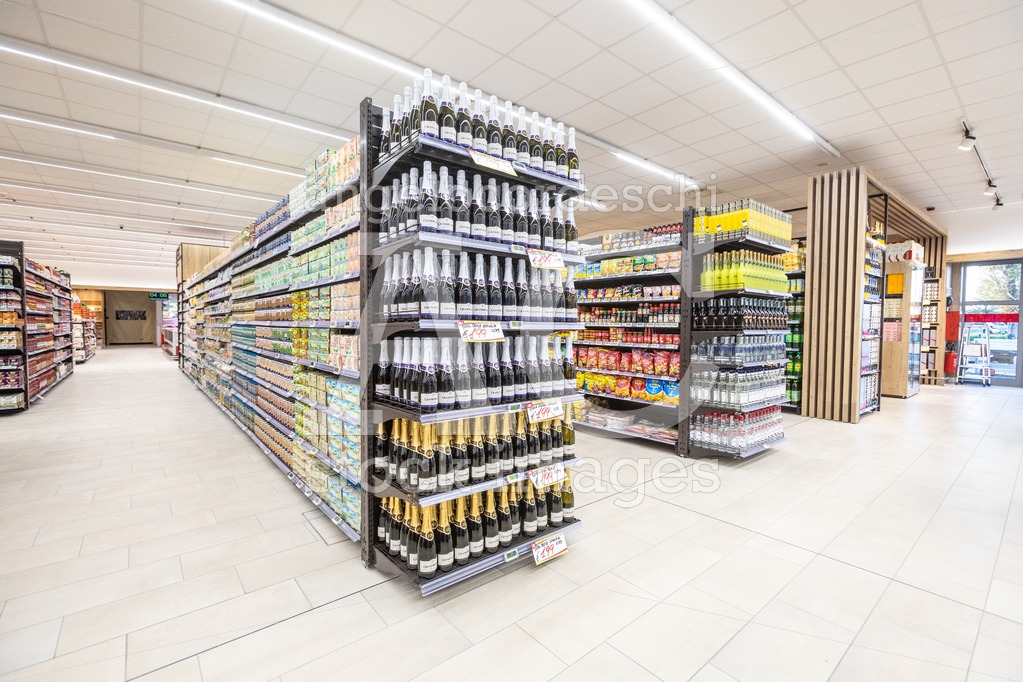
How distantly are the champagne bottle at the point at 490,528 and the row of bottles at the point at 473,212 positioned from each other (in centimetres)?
133

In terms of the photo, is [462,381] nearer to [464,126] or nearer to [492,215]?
[492,215]

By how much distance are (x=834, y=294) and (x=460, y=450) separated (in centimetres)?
681

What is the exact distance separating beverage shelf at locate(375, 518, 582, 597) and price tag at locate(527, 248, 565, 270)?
145 centimetres

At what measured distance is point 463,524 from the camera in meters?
2.28

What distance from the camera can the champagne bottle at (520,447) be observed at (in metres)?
2.45

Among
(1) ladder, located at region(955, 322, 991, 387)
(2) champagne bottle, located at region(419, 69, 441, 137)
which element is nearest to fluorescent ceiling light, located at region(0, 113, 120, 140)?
(2) champagne bottle, located at region(419, 69, 441, 137)

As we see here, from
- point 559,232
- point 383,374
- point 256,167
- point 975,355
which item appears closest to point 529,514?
point 383,374

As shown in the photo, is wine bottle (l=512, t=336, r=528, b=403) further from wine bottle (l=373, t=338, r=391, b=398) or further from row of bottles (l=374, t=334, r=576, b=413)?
wine bottle (l=373, t=338, r=391, b=398)

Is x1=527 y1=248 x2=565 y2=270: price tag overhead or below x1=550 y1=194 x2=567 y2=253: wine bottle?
below

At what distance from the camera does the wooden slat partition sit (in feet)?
21.5

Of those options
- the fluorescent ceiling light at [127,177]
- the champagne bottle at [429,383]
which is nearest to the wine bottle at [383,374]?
the champagne bottle at [429,383]

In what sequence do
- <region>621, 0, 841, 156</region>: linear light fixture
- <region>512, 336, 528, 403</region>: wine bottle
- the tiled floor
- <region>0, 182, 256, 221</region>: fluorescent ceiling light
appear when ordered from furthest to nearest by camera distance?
<region>0, 182, 256, 221</region>: fluorescent ceiling light → <region>621, 0, 841, 156</region>: linear light fixture → <region>512, 336, 528, 403</region>: wine bottle → the tiled floor

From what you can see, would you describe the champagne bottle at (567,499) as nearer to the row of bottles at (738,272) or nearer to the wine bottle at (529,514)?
the wine bottle at (529,514)

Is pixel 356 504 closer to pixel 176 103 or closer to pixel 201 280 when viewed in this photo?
pixel 176 103
